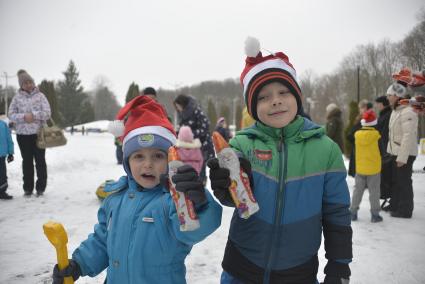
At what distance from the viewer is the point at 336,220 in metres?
1.59

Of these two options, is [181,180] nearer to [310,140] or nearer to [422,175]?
[310,140]

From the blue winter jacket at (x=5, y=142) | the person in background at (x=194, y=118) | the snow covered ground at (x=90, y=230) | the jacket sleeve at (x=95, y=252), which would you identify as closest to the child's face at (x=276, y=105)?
the jacket sleeve at (x=95, y=252)

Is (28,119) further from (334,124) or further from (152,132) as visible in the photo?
(334,124)

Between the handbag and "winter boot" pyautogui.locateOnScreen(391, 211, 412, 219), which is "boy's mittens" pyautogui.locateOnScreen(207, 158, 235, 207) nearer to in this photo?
"winter boot" pyautogui.locateOnScreen(391, 211, 412, 219)

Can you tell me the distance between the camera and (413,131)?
4.62 m

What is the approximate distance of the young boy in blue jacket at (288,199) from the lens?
1567mm

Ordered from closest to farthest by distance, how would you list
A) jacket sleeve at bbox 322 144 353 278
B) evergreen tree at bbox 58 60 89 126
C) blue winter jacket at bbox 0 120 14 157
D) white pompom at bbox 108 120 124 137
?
jacket sleeve at bbox 322 144 353 278 < white pompom at bbox 108 120 124 137 < blue winter jacket at bbox 0 120 14 157 < evergreen tree at bbox 58 60 89 126

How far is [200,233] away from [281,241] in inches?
17.1

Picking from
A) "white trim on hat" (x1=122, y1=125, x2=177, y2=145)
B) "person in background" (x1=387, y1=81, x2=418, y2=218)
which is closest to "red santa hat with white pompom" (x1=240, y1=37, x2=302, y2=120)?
"white trim on hat" (x1=122, y1=125, x2=177, y2=145)

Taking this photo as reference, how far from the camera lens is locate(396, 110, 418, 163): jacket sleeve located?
180 inches

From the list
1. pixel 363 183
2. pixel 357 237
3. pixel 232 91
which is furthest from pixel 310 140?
pixel 232 91

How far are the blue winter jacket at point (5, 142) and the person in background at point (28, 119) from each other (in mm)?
569

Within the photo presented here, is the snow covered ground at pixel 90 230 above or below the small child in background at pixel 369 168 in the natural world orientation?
below

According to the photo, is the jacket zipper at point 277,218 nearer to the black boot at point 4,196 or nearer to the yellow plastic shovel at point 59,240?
the yellow plastic shovel at point 59,240
